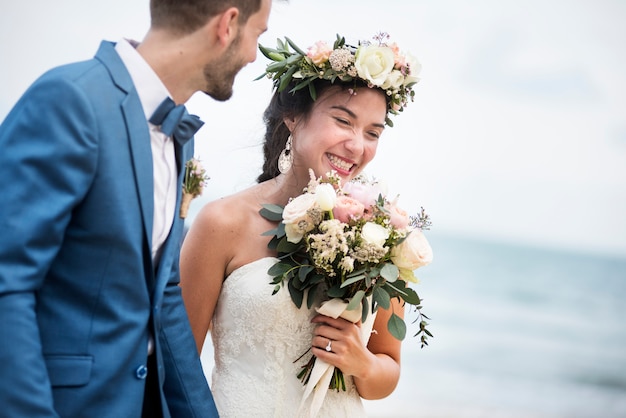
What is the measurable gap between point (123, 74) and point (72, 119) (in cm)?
25

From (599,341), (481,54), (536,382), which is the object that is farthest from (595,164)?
(536,382)

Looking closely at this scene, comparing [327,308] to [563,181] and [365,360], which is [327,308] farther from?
[563,181]

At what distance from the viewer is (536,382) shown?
474 inches

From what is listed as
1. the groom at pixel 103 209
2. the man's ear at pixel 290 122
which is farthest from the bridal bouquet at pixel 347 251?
the groom at pixel 103 209

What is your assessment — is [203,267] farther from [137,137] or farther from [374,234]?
[137,137]

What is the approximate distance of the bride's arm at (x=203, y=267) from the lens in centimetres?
290

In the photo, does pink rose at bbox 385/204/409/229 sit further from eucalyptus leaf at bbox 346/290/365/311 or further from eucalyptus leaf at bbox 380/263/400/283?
eucalyptus leaf at bbox 346/290/365/311

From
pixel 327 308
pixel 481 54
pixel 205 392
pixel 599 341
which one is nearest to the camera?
pixel 205 392

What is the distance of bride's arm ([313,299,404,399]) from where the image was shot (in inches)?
110

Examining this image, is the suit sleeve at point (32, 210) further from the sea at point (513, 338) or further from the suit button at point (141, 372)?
the sea at point (513, 338)

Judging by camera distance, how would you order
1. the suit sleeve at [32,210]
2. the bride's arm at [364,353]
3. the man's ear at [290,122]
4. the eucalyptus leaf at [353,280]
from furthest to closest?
the man's ear at [290,122] → the bride's arm at [364,353] → the eucalyptus leaf at [353,280] → the suit sleeve at [32,210]

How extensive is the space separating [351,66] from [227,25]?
1041 millimetres

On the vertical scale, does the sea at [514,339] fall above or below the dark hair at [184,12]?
below

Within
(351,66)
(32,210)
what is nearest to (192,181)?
(32,210)
